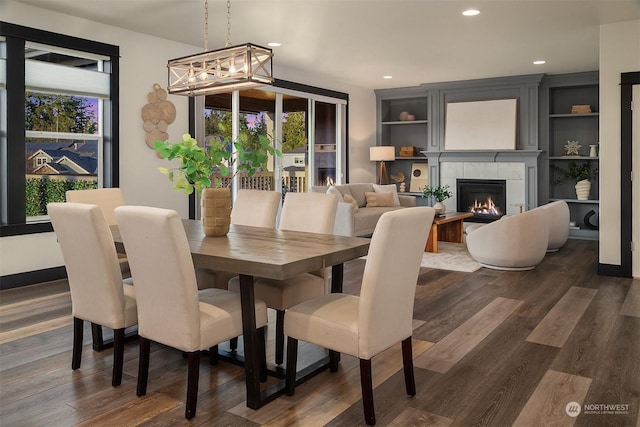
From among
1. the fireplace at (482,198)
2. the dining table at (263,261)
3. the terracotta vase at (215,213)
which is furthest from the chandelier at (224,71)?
the fireplace at (482,198)

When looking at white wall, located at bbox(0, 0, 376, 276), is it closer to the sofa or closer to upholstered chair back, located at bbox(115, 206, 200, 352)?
the sofa

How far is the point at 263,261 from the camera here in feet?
7.66

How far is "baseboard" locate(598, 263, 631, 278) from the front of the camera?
538cm

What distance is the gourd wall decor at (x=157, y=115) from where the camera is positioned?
5.81 metres

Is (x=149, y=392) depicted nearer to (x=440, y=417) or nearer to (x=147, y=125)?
(x=440, y=417)

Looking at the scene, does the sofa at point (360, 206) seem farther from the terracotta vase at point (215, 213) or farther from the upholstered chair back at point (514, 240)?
the terracotta vase at point (215, 213)

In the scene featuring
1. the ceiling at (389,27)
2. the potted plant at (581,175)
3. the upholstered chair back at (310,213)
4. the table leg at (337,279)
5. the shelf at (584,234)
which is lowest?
the shelf at (584,234)

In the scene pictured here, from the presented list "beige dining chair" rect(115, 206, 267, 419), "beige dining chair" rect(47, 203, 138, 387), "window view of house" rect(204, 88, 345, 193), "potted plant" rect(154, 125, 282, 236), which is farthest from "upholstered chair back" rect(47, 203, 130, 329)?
"window view of house" rect(204, 88, 345, 193)

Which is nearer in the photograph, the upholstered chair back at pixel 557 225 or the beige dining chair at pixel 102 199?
the beige dining chair at pixel 102 199

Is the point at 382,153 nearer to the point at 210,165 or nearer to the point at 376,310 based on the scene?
the point at 210,165

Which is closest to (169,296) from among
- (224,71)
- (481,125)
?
(224,71)

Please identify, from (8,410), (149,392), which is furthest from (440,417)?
(8,410)

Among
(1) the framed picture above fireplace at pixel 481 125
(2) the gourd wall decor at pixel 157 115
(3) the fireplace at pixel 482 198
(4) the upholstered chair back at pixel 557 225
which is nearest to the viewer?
(2) the gourd wall decor at pixel 157 115

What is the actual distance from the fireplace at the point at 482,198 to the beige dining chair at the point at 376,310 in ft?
22.1
